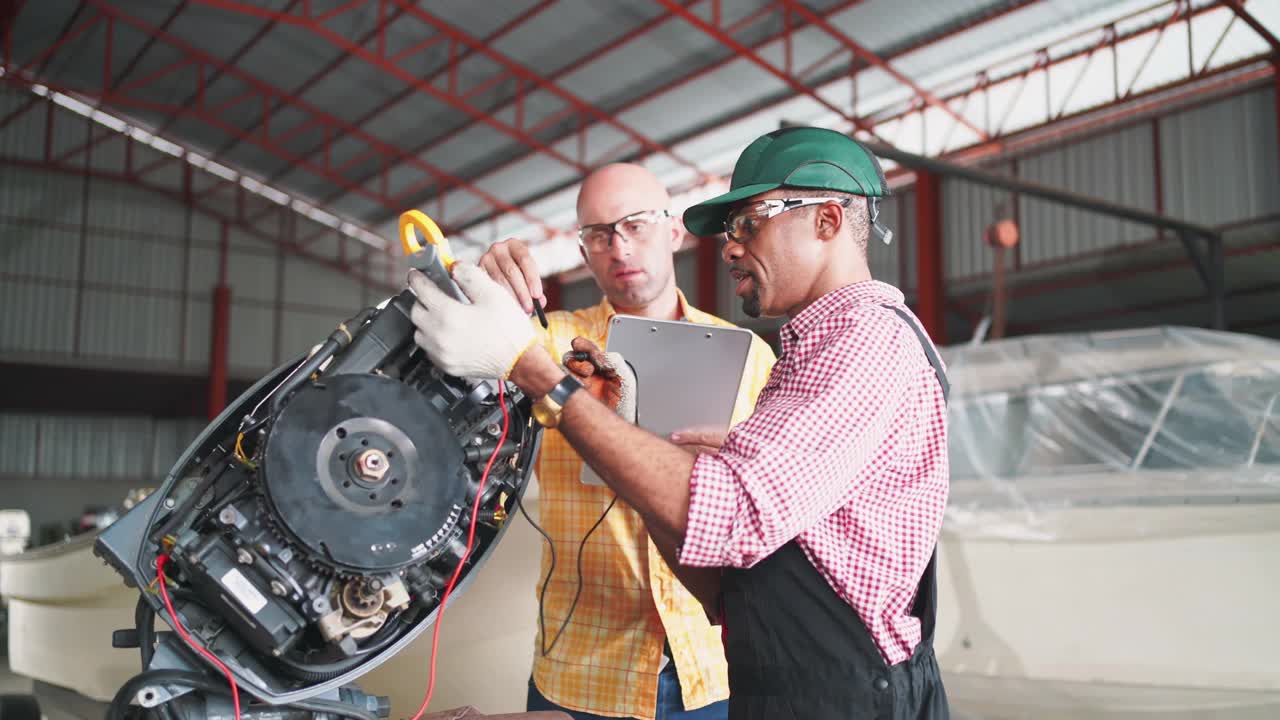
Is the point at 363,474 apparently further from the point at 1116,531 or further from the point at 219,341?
Result: the point at 219,341

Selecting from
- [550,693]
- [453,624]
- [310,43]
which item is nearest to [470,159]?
[310,43]

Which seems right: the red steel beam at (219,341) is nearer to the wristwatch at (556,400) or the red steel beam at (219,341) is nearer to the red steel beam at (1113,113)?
the red steel beam at (1113,113)

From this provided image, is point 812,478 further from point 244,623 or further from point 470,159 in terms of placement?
point 470,159

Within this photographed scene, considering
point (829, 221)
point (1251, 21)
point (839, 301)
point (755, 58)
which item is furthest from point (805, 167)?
point (755, 58)

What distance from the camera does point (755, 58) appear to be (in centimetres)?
1213

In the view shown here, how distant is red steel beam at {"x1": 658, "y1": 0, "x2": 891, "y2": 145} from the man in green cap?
10.0m

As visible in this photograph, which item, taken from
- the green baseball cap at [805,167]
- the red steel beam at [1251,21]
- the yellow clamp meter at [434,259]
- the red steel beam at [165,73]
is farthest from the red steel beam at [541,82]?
the yellow clamp meter at [434,259]

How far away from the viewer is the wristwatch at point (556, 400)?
1389 millimetres

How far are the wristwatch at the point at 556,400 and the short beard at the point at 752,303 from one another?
36 centimetres

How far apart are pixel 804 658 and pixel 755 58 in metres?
11.6

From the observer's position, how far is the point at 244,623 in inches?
51.6

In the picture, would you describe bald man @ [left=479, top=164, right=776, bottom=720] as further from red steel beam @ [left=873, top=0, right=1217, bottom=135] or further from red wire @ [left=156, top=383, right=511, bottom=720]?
red steel beam @ [left=873, top=0, right=1217, bottom=135]

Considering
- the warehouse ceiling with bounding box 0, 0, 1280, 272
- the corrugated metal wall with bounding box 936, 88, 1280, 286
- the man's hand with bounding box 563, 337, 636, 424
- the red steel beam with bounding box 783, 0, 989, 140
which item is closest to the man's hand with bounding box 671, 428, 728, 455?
the man's hand with bounding box 563, 337, 636, 424

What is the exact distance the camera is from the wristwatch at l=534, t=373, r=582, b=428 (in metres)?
1.39
